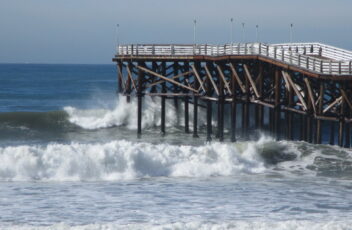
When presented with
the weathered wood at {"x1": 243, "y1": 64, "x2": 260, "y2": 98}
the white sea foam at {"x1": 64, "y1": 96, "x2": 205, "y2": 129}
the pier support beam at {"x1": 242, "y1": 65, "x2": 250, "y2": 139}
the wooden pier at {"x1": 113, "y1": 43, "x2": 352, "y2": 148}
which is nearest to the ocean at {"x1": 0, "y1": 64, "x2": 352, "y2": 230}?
the pier support beam at {"x1": 242, "y1": 65, "x2": 250, "y2": 139}

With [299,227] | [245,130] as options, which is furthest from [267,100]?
[299,227]

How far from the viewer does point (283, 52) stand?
4412 cm

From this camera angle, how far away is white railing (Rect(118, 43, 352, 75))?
4025 centimetres

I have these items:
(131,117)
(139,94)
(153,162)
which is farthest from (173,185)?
(131,117)

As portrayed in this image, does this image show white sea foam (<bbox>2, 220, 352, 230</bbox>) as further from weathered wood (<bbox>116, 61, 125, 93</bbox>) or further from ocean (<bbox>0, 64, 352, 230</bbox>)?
weathered wood (<bbox>116, 61, 125, 93</bbox>)

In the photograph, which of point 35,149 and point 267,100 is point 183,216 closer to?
point 35,149

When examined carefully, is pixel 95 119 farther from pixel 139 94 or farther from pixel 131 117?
pixel 139 94

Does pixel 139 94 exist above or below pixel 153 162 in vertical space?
above

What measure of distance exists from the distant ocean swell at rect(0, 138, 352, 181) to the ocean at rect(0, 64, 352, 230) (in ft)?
0.15

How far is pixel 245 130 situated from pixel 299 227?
2086 centimetres

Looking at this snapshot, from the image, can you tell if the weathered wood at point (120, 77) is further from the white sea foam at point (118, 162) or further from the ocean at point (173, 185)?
the white sea foam at point (118, 162)

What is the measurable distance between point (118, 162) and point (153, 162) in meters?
1.58

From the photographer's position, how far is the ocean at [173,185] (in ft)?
95.0

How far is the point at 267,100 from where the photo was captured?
46562 mm
